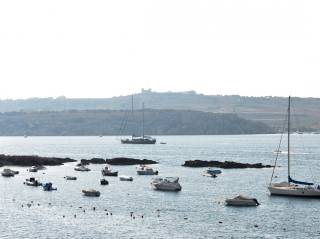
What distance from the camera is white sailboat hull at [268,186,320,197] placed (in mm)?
A: 94188

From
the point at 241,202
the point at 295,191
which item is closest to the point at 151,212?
the point at 241,202

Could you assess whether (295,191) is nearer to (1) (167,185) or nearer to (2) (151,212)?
(1) (167,185)

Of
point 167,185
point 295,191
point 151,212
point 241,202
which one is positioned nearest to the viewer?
point 151,212

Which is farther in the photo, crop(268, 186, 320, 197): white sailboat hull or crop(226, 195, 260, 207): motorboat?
crop(268, 186, 320, 197): white sailboat hull

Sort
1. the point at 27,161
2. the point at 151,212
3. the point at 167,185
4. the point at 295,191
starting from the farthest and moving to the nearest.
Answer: the point at 27,161
the point at 167,185
the point at 295,191
the point at 151,212

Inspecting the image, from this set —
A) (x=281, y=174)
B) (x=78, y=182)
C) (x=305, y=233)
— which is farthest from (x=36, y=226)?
(x=281, y=174)

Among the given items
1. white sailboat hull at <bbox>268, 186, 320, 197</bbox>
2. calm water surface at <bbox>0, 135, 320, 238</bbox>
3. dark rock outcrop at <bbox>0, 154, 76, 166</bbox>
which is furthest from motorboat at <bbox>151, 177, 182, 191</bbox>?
dark rock outcrop at <bbox>0, 154, 76, 166</bbox>

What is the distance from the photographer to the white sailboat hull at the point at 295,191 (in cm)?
9419

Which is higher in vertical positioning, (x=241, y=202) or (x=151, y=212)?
(x=241, y=202)

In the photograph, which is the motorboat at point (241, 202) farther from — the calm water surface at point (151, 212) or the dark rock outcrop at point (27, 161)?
the dark rock outcrop at point (27, 161)

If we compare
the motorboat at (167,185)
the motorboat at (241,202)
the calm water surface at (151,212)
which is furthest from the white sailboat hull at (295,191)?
the motorboat at (167,185)

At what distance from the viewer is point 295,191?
95000 millimetres

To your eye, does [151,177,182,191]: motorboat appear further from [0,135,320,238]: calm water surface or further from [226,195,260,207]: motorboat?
[226,195,260,207]: motorboat

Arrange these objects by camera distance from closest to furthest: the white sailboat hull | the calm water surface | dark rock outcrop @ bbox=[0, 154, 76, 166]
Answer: the calm water surface, the white sailboat hull, dark rock outcrop @ bbox=[0, 154, 76, 166]
